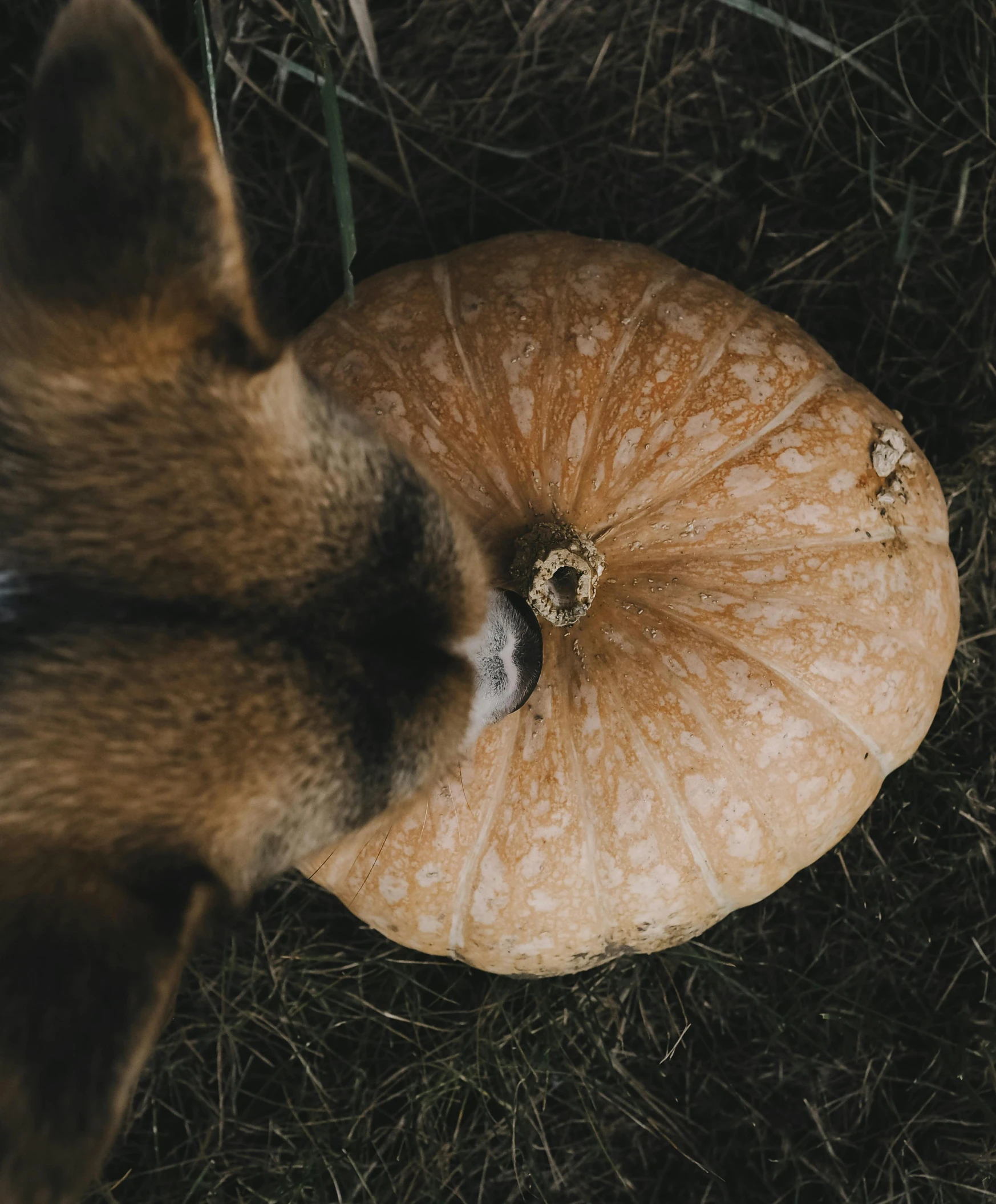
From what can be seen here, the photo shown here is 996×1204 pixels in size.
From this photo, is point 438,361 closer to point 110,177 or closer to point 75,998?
point 110,177

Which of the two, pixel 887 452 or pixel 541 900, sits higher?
pixel 887 452

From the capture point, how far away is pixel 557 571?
72.1 inches

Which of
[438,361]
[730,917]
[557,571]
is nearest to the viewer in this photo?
[557,571]

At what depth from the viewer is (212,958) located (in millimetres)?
2748

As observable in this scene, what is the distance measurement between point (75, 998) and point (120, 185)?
2.99ft

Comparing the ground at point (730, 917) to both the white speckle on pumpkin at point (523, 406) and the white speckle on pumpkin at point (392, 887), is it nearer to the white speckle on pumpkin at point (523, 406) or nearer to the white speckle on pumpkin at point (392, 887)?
the white speckle on pumpkin at point (392, 887)

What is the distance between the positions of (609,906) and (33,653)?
1.26 metres

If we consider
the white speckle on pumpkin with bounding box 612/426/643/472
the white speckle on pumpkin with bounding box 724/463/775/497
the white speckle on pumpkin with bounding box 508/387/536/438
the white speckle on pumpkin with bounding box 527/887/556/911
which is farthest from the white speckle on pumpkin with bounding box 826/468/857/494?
the white speckle on pumpkin with bounding box 527/887/556/911

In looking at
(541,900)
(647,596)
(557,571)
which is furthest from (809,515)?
(541,900)

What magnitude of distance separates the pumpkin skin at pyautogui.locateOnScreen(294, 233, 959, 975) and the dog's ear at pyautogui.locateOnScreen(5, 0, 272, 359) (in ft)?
2.44

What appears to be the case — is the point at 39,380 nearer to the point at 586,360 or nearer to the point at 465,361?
the point at 465,361

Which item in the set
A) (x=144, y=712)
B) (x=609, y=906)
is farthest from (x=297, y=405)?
(x=609, y=906)

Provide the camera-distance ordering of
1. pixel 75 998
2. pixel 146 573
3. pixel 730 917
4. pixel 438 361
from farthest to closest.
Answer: pixel 730 917, pixel 438 361, pixel 146 573, pixel 75 998

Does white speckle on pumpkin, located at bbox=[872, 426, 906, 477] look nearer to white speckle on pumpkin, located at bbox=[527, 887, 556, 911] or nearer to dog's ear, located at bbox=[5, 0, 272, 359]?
white speckle on pumpkin, located at bbox=[527, 887, 556, 911]
